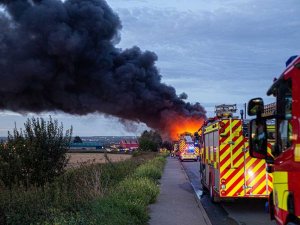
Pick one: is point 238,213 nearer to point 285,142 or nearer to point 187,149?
point 285,142

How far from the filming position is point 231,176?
A: 11.4 metres

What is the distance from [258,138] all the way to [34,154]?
29.8ft

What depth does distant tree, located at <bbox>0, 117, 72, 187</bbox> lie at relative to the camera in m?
12.7

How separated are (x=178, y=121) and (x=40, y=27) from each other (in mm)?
12883

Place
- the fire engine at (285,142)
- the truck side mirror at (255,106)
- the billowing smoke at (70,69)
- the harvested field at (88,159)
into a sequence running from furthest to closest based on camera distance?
the billowing smoke at (70,69) < the harvested field at (88,159) < the truck side mirror at (255,106) < the fire engine at (285,142)

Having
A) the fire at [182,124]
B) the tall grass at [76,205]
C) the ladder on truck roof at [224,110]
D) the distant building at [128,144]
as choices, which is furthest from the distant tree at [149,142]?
the tall grass at [76,205]

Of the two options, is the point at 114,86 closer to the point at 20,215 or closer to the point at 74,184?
the point at 74,184

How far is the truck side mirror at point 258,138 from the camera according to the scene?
4.75 m

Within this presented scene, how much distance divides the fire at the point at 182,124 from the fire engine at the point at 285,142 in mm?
31731

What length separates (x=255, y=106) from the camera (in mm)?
4891

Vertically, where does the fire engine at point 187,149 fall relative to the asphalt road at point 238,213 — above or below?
above

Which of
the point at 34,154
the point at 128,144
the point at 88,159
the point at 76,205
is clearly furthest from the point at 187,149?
the point at 128,144

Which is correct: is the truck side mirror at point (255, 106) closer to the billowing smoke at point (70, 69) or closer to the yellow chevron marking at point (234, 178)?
the yellow chevron marking at point (234, 178)

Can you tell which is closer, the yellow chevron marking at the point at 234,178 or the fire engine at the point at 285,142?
the fire engine at the point at 285,142
